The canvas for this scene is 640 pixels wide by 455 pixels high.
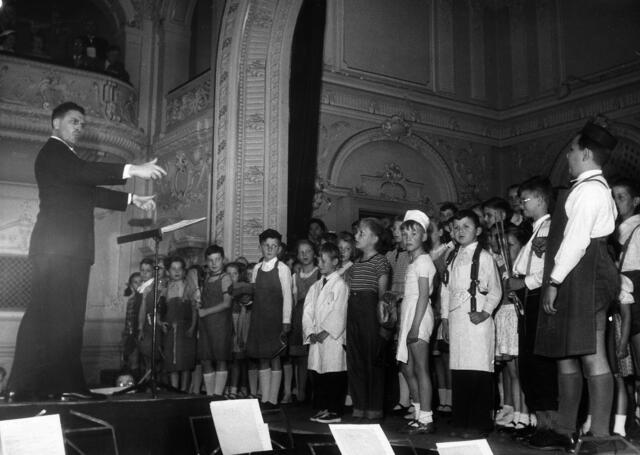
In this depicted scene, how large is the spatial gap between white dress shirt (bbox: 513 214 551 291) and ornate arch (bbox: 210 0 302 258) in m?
4.52

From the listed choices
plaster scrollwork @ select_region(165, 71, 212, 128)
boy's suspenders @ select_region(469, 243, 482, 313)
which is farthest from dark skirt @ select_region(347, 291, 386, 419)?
plaster scrollwork @ select_region(165, 71, 212, 128)

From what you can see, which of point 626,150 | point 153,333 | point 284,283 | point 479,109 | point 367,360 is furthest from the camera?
point 479,109

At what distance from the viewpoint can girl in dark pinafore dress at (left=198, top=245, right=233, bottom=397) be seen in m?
5.37

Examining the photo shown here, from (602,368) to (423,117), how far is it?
678 centimetres

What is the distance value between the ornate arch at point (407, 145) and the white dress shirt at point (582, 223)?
5656 mm

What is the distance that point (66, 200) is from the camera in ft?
11.3

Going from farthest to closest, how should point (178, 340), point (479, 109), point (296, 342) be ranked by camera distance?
point (479, 109) → point (178, 340) → point (296, 342)

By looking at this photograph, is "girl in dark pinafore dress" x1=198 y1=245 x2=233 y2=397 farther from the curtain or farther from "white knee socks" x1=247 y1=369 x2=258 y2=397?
the curtain

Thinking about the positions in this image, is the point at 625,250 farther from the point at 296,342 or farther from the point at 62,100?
the point at 62,100

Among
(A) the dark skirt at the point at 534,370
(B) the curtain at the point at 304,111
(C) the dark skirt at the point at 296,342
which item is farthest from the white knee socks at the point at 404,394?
(B) the curtain at the point at 304,111

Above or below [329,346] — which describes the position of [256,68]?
above

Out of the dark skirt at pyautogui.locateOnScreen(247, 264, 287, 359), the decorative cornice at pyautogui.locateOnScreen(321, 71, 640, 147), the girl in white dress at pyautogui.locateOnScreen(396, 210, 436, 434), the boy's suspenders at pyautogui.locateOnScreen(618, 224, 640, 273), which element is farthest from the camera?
the decorative cornice at pyautogui.locateOnScreen(321, 71, 640, 147)

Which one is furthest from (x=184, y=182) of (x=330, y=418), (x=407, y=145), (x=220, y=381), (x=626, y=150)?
(x=330, y=418)

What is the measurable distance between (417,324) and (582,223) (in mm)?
1205
